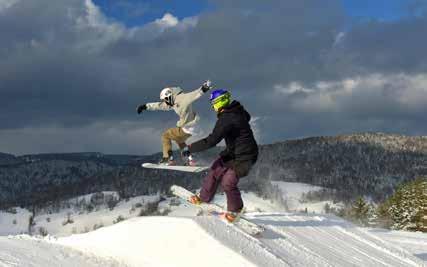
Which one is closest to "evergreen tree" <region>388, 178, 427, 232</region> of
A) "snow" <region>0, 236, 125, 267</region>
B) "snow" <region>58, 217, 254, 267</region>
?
"snow" <region>58, 217, 254, 267</region>

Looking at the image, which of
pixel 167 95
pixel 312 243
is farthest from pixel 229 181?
pixel 167 95

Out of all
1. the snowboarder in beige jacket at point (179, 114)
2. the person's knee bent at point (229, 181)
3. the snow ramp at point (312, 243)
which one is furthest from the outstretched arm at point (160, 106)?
the snow ramp at point (312, 243)

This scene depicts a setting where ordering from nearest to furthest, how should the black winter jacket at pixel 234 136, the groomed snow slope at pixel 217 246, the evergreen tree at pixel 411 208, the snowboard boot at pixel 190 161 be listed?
1. the groomed snow slope at pixel 217 246
2. the black winter jacket at pixel 234 136
3. the snowboard boot at pixel 190 161
4. the evergreen tree at pixel 411 208

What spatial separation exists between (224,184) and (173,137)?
8.97 feet

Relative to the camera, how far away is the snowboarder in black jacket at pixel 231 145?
10062 millimetres

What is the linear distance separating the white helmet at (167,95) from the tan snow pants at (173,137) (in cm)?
69

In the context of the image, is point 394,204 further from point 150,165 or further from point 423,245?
point 150,165

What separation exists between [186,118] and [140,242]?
4446 mm

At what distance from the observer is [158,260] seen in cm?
848

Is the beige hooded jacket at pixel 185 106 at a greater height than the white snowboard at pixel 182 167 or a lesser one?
greater

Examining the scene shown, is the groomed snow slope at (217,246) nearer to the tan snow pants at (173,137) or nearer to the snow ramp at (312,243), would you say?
the snow ramp at (312,243)

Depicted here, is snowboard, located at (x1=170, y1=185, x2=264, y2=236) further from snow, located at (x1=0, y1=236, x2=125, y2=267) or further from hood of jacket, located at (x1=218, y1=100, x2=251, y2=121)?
snow, located at (x1=0, y1=236, x2=125, y2=267)

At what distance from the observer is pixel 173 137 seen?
12.9m

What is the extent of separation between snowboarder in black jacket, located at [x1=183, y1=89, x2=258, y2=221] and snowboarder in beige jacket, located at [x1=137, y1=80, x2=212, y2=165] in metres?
2.02
